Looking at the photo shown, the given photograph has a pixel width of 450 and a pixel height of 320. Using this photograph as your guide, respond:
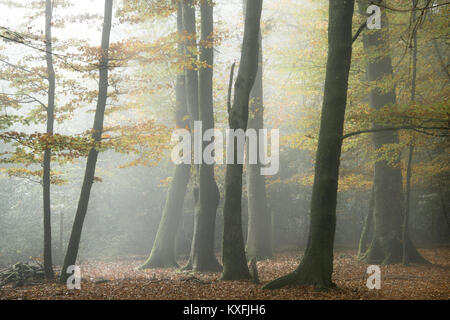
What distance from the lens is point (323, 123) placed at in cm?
696

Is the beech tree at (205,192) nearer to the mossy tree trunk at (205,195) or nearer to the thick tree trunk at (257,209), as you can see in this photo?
the mossy tree trunk at (205,195)

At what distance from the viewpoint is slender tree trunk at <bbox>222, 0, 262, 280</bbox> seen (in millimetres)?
7855

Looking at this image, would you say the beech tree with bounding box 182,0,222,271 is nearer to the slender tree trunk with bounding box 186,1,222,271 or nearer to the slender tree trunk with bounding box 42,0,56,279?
the slender tree trunk with bounding box 186,1,222,271

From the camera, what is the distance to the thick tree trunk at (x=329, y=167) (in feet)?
21.7

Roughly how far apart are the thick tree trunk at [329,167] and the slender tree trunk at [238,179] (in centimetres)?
140

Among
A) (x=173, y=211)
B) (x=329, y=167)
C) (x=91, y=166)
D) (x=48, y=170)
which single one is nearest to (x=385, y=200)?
(x=329, y=167)

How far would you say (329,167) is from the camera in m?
6.74

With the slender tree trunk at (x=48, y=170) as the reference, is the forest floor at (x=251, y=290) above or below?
below

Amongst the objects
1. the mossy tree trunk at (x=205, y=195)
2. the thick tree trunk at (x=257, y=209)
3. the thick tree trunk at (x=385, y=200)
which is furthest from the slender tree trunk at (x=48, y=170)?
the thick tree trunk at (x=385, y=200)

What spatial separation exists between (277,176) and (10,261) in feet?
43.1

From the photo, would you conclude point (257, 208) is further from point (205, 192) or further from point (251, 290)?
point (251, 290)

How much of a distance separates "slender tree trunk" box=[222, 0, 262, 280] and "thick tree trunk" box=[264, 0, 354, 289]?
1404mm

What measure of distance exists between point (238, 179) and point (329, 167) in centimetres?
208
